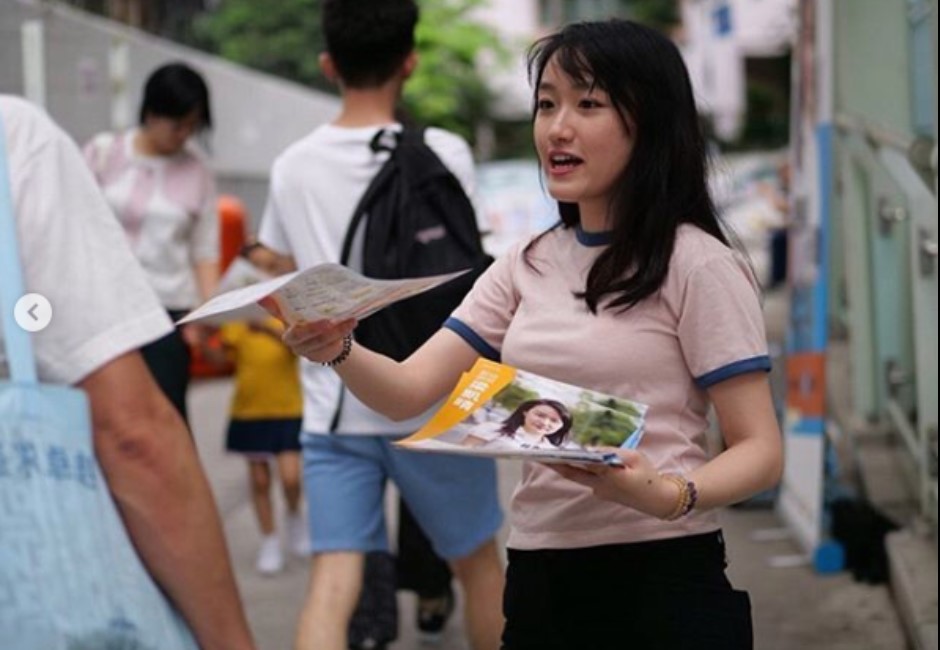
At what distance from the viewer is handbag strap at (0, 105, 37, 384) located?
8.20 ft

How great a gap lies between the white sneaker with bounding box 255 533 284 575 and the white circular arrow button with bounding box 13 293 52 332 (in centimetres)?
471

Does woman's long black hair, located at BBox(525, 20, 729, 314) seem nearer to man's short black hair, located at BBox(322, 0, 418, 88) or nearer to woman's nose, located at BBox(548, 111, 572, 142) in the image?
woman's nose, located at BBox(548, 111, 572, 142)

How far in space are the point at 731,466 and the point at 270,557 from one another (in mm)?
4754

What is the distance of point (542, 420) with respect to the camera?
8.14ft

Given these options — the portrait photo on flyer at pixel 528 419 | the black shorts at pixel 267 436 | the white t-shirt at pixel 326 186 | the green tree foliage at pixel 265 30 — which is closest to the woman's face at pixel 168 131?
the black shorts at pixel 267 436

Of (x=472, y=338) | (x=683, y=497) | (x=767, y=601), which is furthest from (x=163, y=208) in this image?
(x=683, y=497)

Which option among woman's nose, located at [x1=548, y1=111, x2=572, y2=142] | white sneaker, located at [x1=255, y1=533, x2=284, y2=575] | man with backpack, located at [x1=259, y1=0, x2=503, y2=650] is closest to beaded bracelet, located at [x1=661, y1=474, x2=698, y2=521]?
woman's nose, located at [x1=548, y1=111, x2=572, y2=142]

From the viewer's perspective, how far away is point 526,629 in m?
2.96

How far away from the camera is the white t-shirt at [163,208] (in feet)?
20.2

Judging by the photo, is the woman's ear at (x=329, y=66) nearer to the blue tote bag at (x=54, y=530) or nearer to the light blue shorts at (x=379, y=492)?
the light blue shorts at (x=379, y=492)

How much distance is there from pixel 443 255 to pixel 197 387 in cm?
1053

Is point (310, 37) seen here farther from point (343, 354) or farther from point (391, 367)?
point (343, 354)

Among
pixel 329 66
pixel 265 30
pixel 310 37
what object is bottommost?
pixel 329 66

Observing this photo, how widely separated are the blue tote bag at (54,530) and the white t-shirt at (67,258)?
7 centimetres
